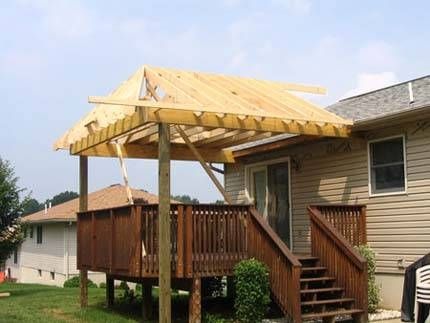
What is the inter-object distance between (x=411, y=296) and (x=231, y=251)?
169 inches

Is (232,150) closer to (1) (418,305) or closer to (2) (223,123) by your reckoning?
(2) (223,123)

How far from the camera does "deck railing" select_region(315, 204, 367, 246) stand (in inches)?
453

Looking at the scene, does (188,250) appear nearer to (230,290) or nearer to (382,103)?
(230,290)

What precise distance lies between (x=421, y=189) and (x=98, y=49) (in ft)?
28.4

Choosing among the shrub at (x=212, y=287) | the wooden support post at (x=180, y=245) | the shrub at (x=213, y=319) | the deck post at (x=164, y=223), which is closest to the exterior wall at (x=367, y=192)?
the shrub at (x=212, y=287)

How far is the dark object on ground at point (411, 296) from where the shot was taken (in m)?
6.77

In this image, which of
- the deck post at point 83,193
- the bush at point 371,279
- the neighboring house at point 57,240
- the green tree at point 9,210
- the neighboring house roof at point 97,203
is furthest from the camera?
the neighboring house at point 57,240

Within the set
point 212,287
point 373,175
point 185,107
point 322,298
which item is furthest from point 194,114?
point 212,287

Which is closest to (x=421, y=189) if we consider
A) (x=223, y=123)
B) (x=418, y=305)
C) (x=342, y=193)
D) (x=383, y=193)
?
(x=383, y=193)

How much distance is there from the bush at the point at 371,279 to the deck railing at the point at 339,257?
687mm

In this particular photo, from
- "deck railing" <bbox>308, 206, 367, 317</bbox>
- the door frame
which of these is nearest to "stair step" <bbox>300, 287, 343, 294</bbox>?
"deck railing" <bbox>308, 206, 367, 317</bbox>

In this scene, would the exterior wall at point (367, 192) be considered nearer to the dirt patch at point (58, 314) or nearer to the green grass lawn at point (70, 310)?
the green grass lawn at point (70, 310)

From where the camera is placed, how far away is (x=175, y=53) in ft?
52.1

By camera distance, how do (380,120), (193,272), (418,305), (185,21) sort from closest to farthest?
(418,305), (193,272), (380,120), (185,21)
